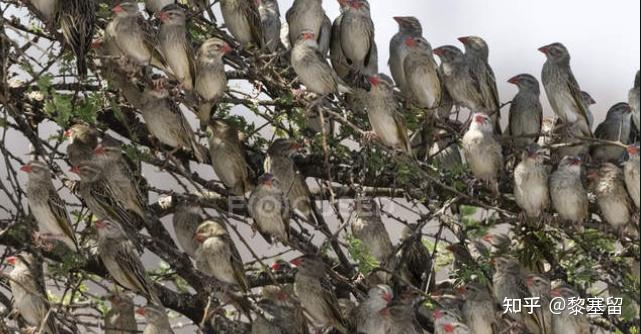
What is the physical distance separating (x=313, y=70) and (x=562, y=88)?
158cm

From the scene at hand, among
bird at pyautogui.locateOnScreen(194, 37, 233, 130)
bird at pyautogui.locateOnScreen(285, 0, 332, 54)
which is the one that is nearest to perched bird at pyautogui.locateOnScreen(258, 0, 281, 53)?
bird at pyautogui.locateOnScreen(285, 0, 332, 54)

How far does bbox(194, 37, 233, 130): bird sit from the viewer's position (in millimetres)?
6289

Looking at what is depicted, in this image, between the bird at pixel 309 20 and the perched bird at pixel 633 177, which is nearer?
the perched bird at pixel 633 177

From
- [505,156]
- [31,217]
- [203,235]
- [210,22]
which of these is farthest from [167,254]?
[505,156]

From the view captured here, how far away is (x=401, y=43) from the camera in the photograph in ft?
24.5

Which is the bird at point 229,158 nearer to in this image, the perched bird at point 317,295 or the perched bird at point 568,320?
the perched bird at point 317,295

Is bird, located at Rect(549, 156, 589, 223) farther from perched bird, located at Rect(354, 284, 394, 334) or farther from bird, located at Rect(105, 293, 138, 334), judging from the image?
bird, located at Rect(105, 293, 138, 334)

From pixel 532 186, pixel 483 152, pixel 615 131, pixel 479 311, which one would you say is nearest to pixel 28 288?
pixel 479 311

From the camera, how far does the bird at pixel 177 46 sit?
6344 mm

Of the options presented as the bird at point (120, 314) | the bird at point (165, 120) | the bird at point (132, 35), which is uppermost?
the bird at point (132, 35)

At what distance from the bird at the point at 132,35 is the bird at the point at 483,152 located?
1714 millimetres

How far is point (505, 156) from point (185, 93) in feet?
6.03

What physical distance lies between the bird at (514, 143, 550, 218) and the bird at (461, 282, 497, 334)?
0.48 metres

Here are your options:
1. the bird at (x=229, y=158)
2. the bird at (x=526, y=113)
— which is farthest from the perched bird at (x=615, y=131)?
the bird at (x=229, y=158)
